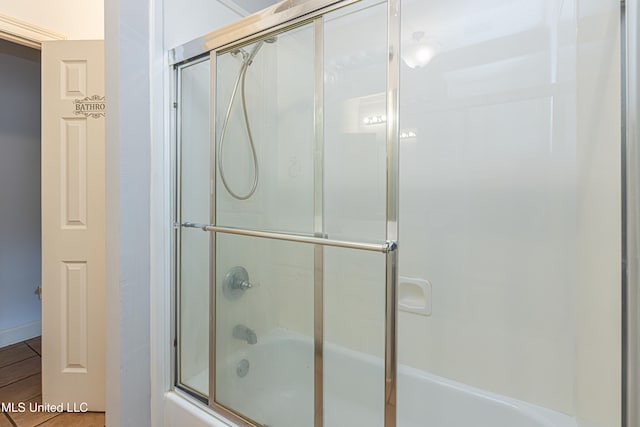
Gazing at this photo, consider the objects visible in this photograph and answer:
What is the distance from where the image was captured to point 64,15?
1823 mm

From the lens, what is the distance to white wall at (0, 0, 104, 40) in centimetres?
168

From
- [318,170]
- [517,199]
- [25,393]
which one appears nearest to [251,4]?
[318,170]

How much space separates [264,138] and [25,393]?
6.42 feet

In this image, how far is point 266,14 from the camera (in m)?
1.13

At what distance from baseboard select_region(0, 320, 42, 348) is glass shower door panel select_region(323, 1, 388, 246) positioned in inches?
104

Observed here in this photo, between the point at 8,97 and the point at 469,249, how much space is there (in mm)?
3242

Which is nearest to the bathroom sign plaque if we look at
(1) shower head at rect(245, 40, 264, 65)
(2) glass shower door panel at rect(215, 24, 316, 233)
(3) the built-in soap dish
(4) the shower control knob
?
(2) glass shower door panel at rect(215, 24, 316, 233)

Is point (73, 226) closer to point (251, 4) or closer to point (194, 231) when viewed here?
point (194, 231)

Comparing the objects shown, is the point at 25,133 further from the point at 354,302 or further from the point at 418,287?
the point at 418,287

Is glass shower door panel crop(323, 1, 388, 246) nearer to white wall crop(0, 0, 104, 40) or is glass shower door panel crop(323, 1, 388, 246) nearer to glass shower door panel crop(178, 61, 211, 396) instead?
glass shower door panel crop(178, 61, 211, 396)

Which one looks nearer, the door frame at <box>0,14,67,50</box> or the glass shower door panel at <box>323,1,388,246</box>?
the glass shower door panel at <box>323,1,388,246</box>

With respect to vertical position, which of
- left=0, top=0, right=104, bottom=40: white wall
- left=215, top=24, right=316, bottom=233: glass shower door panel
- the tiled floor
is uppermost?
left=0, top=0, right=104, bottom=40: white wall

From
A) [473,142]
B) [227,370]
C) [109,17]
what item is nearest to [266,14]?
[109,17]

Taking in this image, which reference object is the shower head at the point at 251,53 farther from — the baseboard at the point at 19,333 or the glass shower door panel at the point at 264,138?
the baseboard at the point at 19,333
